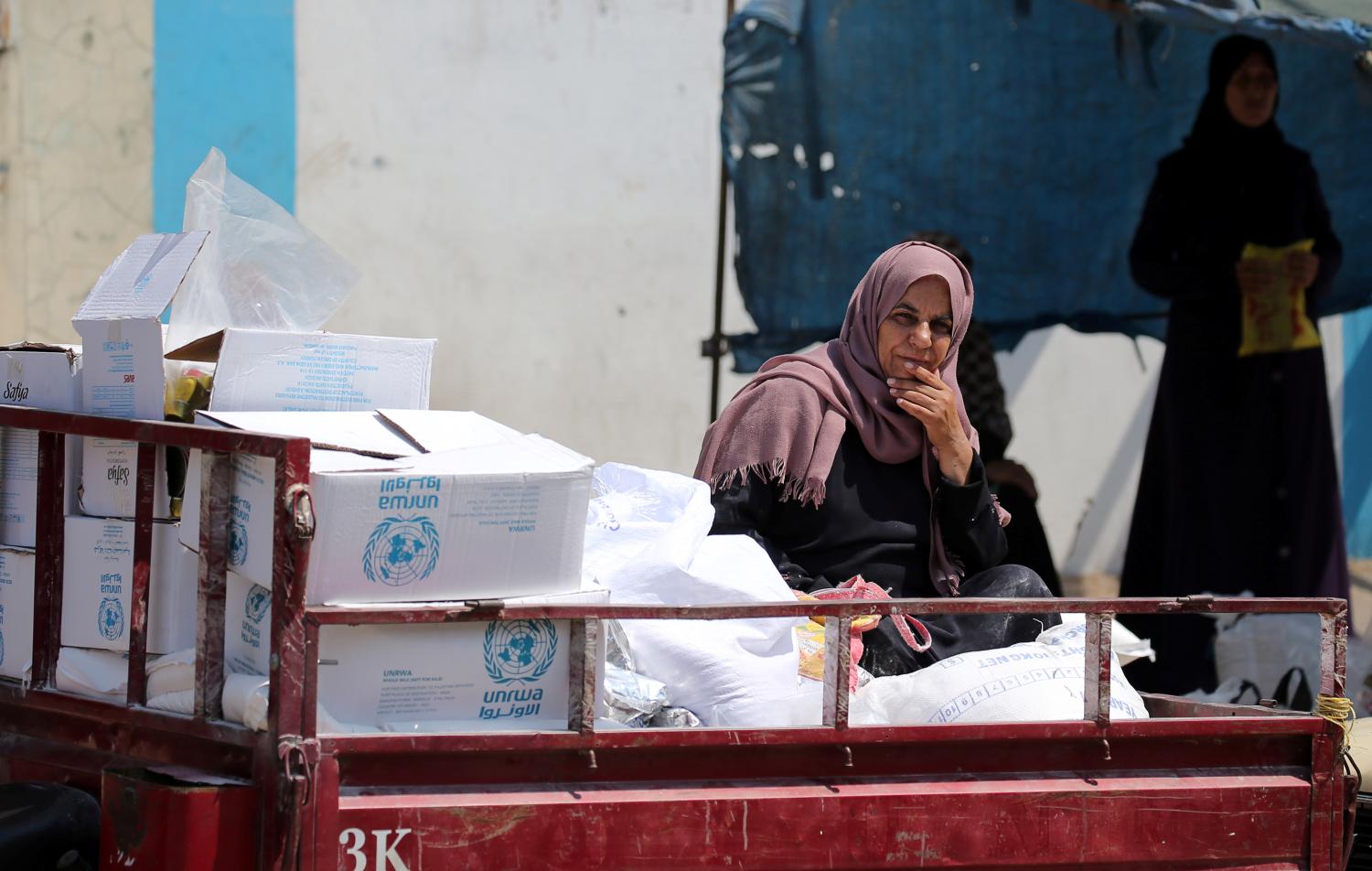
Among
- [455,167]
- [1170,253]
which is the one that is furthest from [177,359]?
[1170,253]

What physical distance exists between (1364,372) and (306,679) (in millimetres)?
5601

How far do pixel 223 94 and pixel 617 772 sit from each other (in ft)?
11.6

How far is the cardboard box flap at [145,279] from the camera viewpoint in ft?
8.26

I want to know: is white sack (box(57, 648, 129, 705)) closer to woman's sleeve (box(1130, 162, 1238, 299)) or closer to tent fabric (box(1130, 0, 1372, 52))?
tent fabric (box(1130, 0, 1372, 52))

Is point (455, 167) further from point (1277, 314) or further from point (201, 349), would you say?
point (1277, 314)

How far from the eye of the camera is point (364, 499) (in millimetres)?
2193

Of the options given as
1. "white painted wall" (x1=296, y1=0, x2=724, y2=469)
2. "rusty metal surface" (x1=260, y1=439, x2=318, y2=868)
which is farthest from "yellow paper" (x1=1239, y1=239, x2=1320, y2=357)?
"rusty metal surface" (x1=260, y1=439, x2=318, y2=868)

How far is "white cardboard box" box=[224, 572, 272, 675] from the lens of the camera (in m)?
2.25

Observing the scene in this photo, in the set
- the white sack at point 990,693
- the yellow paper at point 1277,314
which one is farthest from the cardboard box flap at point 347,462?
the yellow paper at point 1277,314

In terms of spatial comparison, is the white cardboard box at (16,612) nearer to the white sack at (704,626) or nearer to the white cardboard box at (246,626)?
the white cardboard box at (246,626)

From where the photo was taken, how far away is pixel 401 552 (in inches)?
88.0

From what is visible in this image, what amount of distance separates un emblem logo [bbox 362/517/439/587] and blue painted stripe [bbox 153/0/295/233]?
317 centimetres

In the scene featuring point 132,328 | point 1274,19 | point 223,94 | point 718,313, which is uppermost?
point 1274,19

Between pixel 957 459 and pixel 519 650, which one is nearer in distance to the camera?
pixel 519 650
